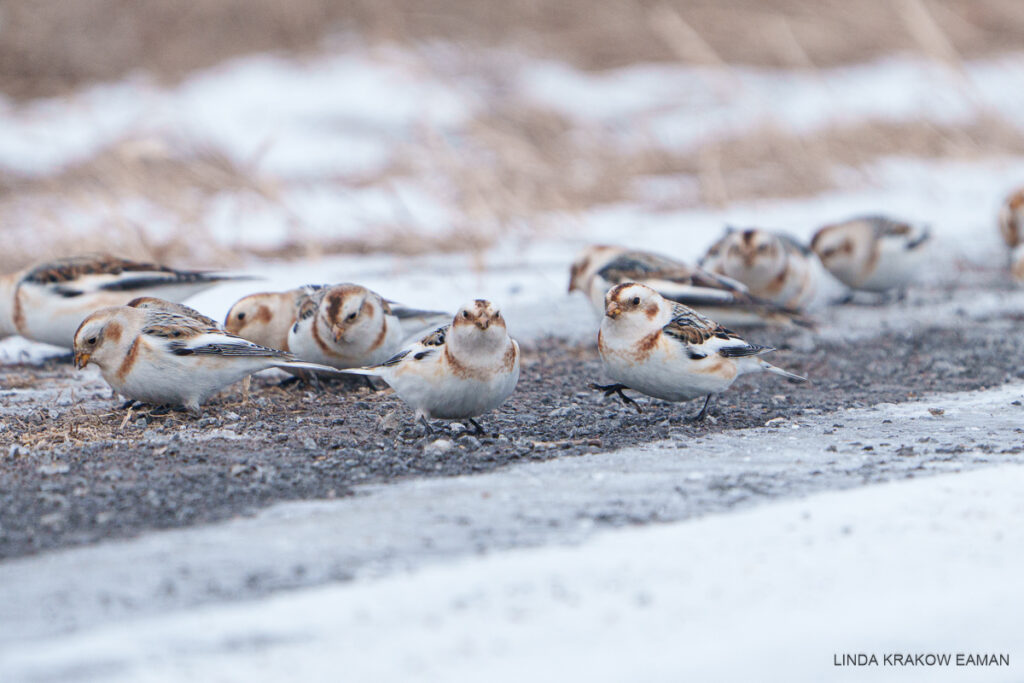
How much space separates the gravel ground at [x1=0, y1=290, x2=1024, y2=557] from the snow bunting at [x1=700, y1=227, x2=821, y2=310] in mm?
819

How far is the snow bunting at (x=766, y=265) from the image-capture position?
6551 mm

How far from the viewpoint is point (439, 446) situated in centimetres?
386

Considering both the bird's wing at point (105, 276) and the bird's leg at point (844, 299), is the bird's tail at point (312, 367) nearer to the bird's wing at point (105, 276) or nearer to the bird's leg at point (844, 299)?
the bird's wing at point (105, 276)

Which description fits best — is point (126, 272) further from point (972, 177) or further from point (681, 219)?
point (972, 177)

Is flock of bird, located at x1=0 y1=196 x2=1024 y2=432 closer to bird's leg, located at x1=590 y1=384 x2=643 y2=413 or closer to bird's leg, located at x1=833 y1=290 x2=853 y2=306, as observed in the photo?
bird's leg, located at x1=590 y1=384 x2=643 y2=413

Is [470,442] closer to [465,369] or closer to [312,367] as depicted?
[465,369]

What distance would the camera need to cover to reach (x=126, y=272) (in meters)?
5.67

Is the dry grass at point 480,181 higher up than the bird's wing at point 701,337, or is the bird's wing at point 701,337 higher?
the dry grass at point 480,181

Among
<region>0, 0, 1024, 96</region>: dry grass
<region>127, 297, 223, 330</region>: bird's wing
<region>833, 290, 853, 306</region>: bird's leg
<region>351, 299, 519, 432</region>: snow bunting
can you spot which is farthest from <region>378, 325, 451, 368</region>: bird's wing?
<region>0, 0, 1024, 96</region>: dry grass

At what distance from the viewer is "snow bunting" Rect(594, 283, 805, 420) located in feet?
13.5

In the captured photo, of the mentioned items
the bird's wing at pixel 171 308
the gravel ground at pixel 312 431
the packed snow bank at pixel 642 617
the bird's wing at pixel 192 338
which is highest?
the bird's wing at pixel 171 308

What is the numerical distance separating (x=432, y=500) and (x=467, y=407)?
72 centimetres

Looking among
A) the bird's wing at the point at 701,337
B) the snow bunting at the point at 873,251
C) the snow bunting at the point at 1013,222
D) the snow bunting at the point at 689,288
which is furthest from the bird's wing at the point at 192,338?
the snow bunting at the point at 1013,222

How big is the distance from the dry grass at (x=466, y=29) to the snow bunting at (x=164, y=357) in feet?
38.1
